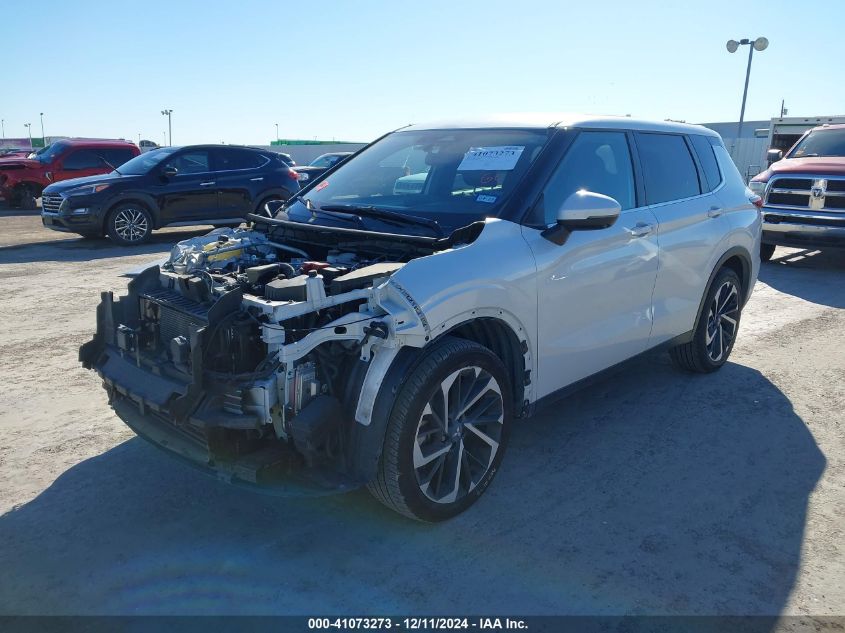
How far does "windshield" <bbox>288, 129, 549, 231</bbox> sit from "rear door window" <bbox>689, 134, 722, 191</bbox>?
1.84 m

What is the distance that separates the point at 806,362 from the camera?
5.90 m

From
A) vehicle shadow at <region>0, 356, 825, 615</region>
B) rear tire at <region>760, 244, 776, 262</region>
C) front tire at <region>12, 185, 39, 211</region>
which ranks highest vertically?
front tire at <region>12, 185, 39, 211</region>

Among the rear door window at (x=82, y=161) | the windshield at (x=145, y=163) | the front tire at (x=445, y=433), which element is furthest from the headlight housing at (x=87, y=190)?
the front tire at (x=445, y=433)

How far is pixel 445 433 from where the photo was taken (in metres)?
3.30

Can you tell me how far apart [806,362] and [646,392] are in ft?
5.80

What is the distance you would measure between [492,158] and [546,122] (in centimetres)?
44

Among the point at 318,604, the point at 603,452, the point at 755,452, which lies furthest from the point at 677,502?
the point at 318,604

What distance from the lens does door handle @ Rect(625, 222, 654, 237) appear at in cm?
420

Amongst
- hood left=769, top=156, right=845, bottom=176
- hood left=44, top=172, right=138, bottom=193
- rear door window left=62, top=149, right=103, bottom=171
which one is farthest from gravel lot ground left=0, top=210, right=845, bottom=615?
rear door window left=62, top=149, right=103, bottom=171

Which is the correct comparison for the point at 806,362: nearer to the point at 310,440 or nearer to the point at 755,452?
the point at 755,452

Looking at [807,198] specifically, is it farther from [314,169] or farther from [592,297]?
[314,169]

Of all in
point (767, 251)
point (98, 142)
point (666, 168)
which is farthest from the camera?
point (98, 142)

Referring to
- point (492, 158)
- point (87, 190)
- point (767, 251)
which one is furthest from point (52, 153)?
point (492, 158)

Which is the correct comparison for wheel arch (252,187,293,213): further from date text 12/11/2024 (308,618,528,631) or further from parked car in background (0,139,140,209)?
date text 12/11/2024 (308,618,528,631)
